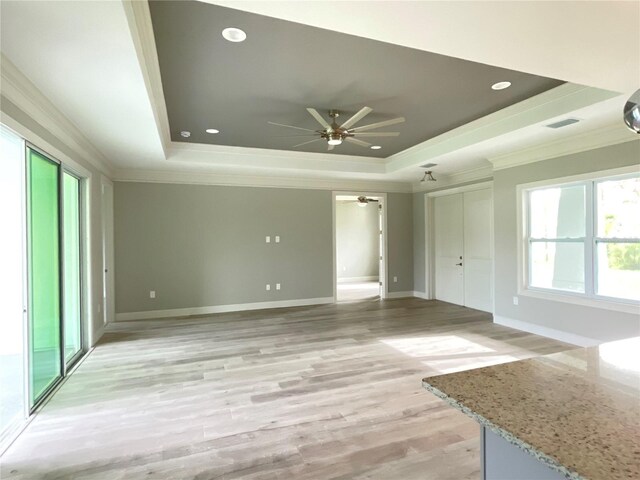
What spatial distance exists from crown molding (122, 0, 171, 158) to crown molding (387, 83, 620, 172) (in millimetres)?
3575

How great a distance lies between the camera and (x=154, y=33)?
2.30 meters

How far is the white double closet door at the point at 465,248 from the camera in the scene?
5927 mm

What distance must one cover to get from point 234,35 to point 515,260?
15.5 feet

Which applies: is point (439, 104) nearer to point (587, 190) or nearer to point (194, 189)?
point (587, 190)

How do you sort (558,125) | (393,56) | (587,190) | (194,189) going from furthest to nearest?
(194,189)
(587,190)
(558,125)
(393,56)

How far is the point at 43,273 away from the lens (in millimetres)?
2922

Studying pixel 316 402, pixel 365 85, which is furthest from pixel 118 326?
pixel 365 85

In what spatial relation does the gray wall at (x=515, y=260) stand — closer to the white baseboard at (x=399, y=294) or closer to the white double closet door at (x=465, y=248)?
the white double closet door at (x=465, y=248)

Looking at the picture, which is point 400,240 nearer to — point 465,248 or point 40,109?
point 465,248

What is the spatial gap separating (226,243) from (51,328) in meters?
3.28

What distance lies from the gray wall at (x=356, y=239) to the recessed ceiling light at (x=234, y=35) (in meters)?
8.07

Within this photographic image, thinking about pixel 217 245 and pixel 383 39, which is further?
pixel 217 245

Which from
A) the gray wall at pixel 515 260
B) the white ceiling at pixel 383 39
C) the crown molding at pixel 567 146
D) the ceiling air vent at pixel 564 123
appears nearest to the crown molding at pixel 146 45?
the white ceiling at pixel 383 39

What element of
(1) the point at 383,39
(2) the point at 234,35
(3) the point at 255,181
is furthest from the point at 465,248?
(2) the point at 234,35
